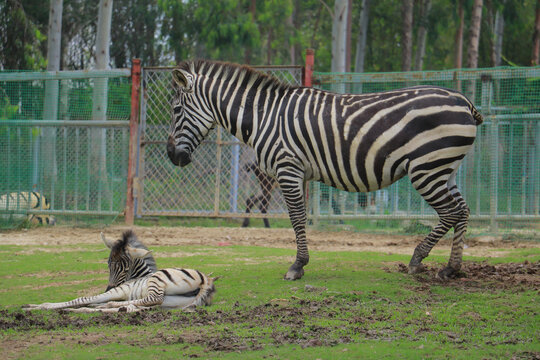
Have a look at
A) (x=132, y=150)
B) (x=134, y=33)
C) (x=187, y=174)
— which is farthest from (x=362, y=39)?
(x=132, y=150)

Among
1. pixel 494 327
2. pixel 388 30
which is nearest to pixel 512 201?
pixel 494 327

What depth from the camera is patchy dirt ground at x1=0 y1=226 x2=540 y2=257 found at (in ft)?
32.6

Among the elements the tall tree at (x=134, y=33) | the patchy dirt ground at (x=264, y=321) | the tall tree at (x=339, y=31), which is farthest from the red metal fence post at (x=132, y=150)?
the tall tree at (x=134, y=33)

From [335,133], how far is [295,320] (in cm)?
256

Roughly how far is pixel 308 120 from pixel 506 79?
5313 millimetres

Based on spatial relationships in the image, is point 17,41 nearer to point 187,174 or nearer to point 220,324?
point 187,174

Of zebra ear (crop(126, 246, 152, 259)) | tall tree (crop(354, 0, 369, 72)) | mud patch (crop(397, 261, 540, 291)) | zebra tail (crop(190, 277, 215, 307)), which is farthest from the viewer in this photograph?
tall tree (crop(354, 0, 369, 72))

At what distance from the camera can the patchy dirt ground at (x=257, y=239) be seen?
9922 millimetres

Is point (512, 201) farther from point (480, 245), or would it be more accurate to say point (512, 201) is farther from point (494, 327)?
point (494, 327)

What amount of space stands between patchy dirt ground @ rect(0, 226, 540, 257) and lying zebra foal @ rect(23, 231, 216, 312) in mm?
3786

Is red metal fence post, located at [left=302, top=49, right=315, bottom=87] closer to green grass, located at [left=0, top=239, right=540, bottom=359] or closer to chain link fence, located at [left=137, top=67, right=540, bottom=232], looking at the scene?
chain link fence, located at [left=137, top=67, right=540, bottom=232]

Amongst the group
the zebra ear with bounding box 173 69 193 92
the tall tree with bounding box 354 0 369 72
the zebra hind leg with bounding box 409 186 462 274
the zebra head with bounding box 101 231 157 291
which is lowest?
the zebra head with bounding box 101 231 157 291

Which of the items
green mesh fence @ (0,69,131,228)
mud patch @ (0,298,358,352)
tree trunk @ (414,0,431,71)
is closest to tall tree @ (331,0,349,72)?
green mesh fence @ (0,69,131,228)

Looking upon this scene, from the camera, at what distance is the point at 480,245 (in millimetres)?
10062
